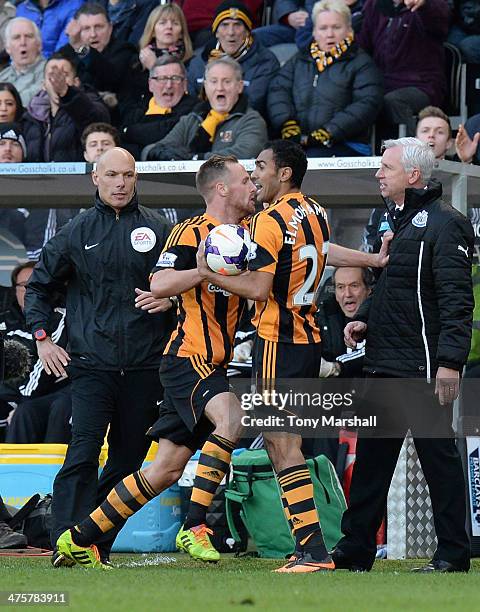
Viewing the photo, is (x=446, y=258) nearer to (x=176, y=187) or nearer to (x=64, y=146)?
(x=176, y=187)

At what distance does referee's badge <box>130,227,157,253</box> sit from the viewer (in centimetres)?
766

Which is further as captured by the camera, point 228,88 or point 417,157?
point 228,88

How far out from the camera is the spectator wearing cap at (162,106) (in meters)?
11.6

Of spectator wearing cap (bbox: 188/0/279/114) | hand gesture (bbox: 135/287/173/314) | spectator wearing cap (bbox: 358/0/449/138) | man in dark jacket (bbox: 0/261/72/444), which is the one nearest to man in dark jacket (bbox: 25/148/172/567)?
hand gesture (bbox: 135/287/173/314)

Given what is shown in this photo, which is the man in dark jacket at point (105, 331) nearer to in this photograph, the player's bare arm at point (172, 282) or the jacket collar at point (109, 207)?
the jacket collar at point (109, 207)

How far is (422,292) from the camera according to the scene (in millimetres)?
7074

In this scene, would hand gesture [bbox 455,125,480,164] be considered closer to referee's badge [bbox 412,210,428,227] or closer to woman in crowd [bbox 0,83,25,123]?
referee's badge [bbox 412,210,428,227]

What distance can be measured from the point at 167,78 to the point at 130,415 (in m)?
4.73

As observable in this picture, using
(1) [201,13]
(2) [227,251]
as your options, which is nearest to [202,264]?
(2) [227,251]

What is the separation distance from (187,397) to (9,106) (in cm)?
564

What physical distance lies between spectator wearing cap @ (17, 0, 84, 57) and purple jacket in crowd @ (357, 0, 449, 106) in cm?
376

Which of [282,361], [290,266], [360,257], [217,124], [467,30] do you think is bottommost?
[282,361]

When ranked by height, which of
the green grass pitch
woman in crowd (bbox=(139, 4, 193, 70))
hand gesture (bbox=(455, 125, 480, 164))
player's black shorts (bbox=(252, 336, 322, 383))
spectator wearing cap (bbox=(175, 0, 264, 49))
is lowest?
the green grass pitch

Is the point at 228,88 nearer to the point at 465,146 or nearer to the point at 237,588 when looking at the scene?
the point at 465,146
